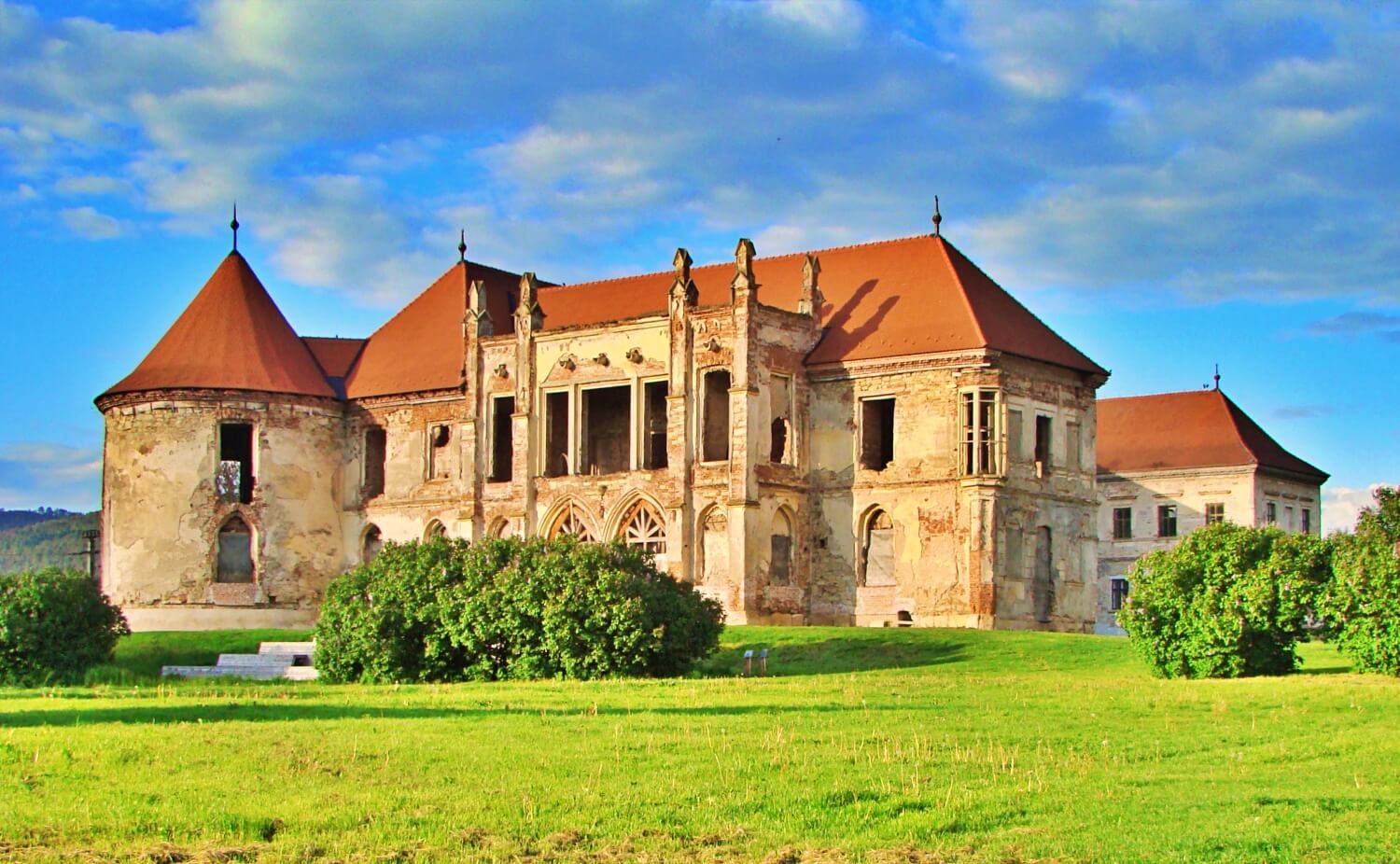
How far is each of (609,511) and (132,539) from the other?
14.3 metres

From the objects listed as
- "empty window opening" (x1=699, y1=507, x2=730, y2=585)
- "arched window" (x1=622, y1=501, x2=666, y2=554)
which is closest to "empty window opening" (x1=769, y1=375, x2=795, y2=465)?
"empty window opening" (x1=699, y1=507, x2=730, y2=585)

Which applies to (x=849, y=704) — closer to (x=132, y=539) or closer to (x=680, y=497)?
(x=680, y=497)

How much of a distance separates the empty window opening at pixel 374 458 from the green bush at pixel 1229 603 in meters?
29.1

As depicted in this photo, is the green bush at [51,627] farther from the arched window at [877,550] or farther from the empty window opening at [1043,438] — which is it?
the empty window opening at [1043,438]

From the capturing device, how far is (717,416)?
177 feet

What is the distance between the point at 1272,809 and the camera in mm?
18625

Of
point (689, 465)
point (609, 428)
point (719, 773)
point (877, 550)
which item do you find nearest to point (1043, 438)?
point (877, 550)

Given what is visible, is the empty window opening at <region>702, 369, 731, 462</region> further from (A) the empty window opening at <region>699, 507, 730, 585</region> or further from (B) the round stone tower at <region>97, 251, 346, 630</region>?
(B) the round stone tower at <region>97, 251, 346, 630</region>

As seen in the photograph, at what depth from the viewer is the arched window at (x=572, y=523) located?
5516cm

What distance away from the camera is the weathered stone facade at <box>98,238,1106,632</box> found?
50844 mm

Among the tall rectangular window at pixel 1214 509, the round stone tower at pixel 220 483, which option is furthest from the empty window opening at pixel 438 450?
the tall rectangular window at pixel 1214 509

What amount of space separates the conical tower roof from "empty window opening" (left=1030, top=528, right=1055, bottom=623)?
73.6 ft

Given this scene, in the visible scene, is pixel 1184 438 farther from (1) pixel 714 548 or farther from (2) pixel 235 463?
(2) pixel 235 463

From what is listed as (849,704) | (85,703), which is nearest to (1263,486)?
(849,704)
